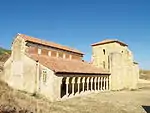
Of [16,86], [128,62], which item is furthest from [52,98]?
[128,62]

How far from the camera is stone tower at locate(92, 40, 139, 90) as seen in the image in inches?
1858

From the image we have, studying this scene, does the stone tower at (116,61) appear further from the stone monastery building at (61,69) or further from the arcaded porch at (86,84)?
the arcaded porch at (86,84)

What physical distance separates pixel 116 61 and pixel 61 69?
66.0 ft

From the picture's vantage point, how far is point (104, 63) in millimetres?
49250

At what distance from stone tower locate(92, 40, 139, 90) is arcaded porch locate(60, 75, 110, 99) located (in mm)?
2253

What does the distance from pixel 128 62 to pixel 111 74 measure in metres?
6.69

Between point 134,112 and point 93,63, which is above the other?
point 93,63

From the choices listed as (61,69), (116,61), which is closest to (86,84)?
(116,61)

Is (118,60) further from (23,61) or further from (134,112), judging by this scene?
(134,112)

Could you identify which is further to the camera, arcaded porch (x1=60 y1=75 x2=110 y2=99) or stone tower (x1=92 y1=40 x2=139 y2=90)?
stone tower (x1=92 y1=40 x2=139 y2=90)

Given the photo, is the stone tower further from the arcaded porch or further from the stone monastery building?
the arcaded porch

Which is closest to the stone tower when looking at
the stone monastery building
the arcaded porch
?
the stone monastery building

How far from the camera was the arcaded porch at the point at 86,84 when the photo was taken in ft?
113

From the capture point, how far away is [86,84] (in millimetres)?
40281
